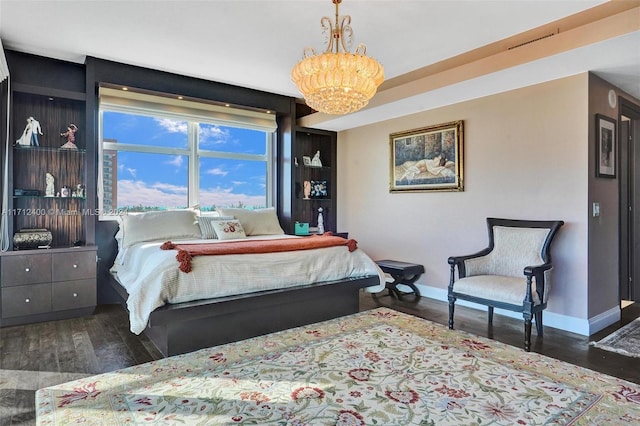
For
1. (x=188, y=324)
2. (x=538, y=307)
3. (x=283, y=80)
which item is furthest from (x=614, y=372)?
(x=283, y=80)

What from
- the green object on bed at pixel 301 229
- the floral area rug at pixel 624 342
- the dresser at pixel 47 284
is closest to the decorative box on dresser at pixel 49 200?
the dresser at pixel 47 284

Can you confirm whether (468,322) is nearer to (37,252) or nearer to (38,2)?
(37,252)

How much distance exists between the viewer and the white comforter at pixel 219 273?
266 centimetres

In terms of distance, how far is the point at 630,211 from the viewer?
430 centimetres

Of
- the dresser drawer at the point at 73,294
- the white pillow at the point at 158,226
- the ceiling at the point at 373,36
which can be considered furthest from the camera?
the white pillow at the point at 158,226

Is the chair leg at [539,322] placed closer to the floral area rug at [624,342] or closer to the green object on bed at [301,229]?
the floral area rug at [624,342]

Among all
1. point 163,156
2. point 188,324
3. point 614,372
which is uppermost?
point 163,156

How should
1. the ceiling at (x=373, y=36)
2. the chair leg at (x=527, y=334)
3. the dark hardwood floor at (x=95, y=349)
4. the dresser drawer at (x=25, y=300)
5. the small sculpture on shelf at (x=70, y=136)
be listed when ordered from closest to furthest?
the dark hardwood floor at (x=95, y=349) < the ceiling at (x=373, y=36) < the chair leg at (x=527, y=334) < the dresser drawer at (x=25, y=300) < the small sculpture on shelf at (x=70, y=136)

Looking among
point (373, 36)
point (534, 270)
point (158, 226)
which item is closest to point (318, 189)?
point (158, 226)

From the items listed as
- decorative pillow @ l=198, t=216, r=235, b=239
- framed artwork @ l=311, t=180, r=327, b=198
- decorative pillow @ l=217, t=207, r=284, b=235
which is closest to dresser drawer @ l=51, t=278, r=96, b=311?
decorative pillow @ l=198, t=216, r=235, b=239

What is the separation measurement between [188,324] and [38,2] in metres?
2.64

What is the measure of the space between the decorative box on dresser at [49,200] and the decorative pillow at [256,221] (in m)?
1.50

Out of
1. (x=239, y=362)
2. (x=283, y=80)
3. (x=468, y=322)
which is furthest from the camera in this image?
(x=283, y=80)

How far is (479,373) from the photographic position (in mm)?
2365
